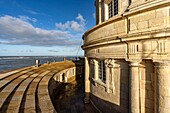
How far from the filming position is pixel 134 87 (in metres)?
5.50

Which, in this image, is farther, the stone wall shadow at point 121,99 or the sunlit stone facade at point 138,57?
the stone wall shadow at point 121,99

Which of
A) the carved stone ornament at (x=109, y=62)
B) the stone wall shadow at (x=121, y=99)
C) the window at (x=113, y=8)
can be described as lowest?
the stone wall shadow at (x=121, y=99)

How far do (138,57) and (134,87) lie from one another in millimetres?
1263

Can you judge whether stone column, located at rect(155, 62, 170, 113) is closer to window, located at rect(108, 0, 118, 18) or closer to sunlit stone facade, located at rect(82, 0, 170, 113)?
sunlit stone facade, located at rect(82, 0, 170, 113)

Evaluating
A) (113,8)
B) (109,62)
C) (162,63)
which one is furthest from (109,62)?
(113,8)

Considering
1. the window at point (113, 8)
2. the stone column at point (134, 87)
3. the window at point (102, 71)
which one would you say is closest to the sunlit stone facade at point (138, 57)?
the stone column at point (134, 87)

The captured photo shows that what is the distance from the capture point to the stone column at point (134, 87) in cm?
548

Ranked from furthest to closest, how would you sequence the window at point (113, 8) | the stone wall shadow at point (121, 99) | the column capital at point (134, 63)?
the window at point (113, 8) < the stone wall shadow at point (121, 99) < the column capital at point (134, 63)

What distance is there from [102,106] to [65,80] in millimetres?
12365

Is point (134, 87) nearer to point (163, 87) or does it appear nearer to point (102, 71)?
point (163, 87)

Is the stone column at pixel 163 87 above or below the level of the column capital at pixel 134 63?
below

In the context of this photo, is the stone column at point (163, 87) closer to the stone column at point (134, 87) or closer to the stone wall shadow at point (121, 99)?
the stone column at point (134, 87)

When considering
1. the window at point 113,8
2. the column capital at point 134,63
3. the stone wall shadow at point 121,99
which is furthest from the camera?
the window at point 113,8

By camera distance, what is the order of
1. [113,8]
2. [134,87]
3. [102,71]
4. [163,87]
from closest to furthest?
[163,87] < [134,87] < [113,8] < [102,71]
